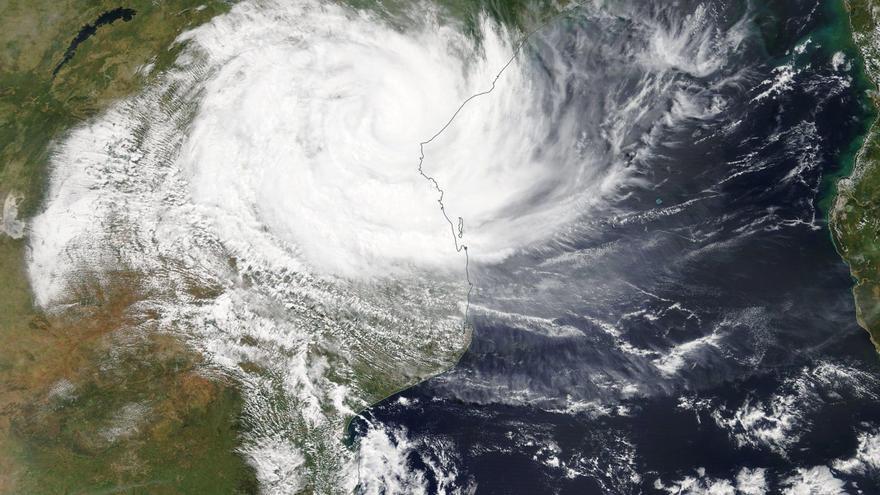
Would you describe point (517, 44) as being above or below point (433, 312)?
above

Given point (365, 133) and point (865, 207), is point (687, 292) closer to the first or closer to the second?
point (865, 207)


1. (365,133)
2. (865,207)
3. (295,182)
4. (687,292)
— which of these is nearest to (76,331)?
(295,182)

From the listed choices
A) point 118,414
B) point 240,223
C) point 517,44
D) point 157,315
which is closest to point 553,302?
point 517,44

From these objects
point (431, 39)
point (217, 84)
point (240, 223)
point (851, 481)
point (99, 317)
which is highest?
point (431, 39)

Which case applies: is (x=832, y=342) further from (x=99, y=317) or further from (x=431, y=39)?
(x=99, y=317)

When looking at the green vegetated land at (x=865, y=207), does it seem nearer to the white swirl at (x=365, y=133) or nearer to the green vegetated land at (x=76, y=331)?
the white swirl at (x=365, y=133)

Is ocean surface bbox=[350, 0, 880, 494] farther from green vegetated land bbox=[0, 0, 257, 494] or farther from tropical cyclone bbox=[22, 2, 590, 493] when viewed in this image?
green vegetated land bbox=[0, 0, 257, 494]
